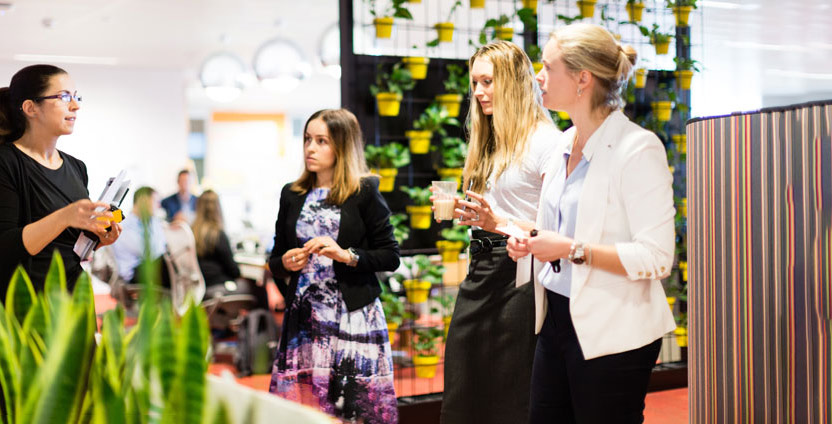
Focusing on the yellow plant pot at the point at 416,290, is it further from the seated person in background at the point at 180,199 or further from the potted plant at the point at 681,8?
the seated person in background at the point at 180,199

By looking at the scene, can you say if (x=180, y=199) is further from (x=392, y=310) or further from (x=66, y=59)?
(x=392, y=310)

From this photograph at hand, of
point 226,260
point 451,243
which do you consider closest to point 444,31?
point 451,243

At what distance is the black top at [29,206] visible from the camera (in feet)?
7.55

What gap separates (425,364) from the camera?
4.38m

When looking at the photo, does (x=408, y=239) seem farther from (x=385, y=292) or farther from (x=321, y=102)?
(x=321, y=102)

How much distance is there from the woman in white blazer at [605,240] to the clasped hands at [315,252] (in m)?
0.97

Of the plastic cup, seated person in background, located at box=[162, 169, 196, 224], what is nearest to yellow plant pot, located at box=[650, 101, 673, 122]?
the plastic cup

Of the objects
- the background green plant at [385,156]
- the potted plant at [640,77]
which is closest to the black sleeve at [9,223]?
the background green plant at [385,156]

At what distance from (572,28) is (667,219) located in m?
0.48

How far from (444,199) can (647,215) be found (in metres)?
0.75

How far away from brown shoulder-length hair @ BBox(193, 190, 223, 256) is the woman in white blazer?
4.21 meters

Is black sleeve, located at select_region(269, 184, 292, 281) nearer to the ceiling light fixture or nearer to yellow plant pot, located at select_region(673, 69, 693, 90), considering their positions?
yellow plant pot, located at select_region(673, 69, 693, 90)

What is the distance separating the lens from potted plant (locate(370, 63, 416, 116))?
3898 millimetres

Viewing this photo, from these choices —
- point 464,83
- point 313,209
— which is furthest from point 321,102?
point 313,209
